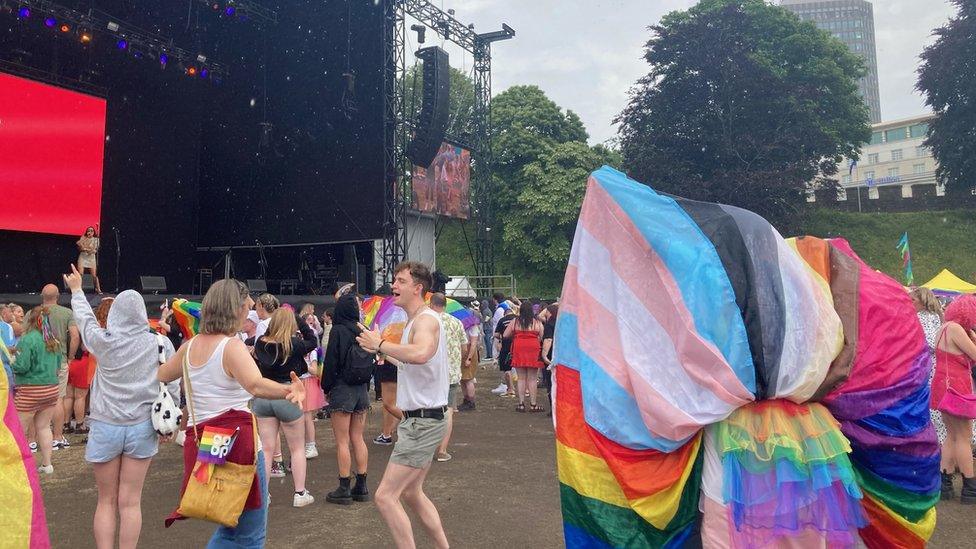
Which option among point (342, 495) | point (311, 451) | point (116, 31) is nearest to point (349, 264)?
point (116, 31)

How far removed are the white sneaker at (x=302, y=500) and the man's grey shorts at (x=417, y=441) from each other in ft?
7.00

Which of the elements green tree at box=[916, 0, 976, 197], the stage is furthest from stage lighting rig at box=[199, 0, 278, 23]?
green tree at box=[916, 0, 976, 197]

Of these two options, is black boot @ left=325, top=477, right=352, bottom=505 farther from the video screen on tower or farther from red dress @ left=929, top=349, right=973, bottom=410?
the video screen on tower

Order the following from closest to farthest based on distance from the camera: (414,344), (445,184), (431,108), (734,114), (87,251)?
1. (414,344)
2. (87,251)
3. (431,108)
4. (445,184)
5. (734,114)

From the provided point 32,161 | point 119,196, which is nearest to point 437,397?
point 32,161

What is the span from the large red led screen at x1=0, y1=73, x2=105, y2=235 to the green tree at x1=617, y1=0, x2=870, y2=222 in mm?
18683

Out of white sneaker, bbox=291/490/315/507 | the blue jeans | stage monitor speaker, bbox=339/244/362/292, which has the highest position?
stage monitor speaker, bbox=339/244/362/292

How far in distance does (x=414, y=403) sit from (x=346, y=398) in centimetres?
194

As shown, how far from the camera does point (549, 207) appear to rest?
100 ft

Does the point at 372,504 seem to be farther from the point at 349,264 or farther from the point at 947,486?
the point at 349,264

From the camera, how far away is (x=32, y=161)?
584 inches

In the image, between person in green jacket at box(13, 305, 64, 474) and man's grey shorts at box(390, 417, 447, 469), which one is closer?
man's grey shorts at box(390, 417, 447, 469)

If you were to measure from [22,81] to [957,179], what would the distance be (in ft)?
114

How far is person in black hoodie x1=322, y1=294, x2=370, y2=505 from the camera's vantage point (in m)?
5.82
